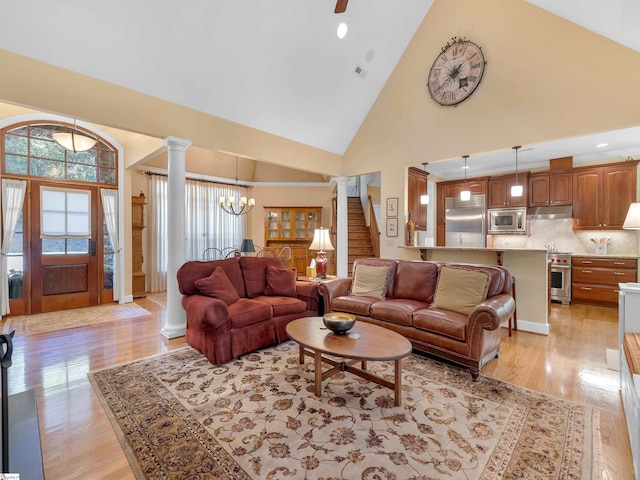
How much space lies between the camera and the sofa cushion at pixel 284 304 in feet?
11.5

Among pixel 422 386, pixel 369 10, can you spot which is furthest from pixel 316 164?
pixel 422 386

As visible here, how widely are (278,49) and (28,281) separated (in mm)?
5333

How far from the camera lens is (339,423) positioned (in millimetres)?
2018

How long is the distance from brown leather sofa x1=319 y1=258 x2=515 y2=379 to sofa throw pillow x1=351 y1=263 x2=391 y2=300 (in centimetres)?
3

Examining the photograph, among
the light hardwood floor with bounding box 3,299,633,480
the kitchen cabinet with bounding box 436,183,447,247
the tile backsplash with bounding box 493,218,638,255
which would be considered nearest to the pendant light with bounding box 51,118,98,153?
the light hardwood floor with bounding box 3,299,633,480

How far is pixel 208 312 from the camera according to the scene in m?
2.86

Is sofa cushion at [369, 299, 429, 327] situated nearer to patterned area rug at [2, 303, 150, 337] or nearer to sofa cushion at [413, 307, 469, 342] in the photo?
sofa cushion at [413, 307, 469, 342]

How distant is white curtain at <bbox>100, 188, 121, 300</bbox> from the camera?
5.48 meters

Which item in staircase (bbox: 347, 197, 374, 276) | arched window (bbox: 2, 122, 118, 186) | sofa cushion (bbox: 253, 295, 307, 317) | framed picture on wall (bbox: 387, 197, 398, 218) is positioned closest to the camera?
sofa cushion (bbox: 253, 295, 307, 317)

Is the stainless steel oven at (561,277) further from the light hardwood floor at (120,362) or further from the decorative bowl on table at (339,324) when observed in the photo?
the decorative bowl on table at (339,324)

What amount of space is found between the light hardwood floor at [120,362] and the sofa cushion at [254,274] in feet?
3.40

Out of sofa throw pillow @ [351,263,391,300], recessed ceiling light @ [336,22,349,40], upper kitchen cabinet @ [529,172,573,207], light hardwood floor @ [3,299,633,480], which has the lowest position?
light hardwood floor @ [3,299,633,480]

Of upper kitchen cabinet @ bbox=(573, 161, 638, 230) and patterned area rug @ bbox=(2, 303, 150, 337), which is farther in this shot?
upper kitchen cabinet @ bbox=(573, 161, 638, 230)

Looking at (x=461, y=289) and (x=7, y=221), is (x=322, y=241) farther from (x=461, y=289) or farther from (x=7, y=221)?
(x=7, y=221)
